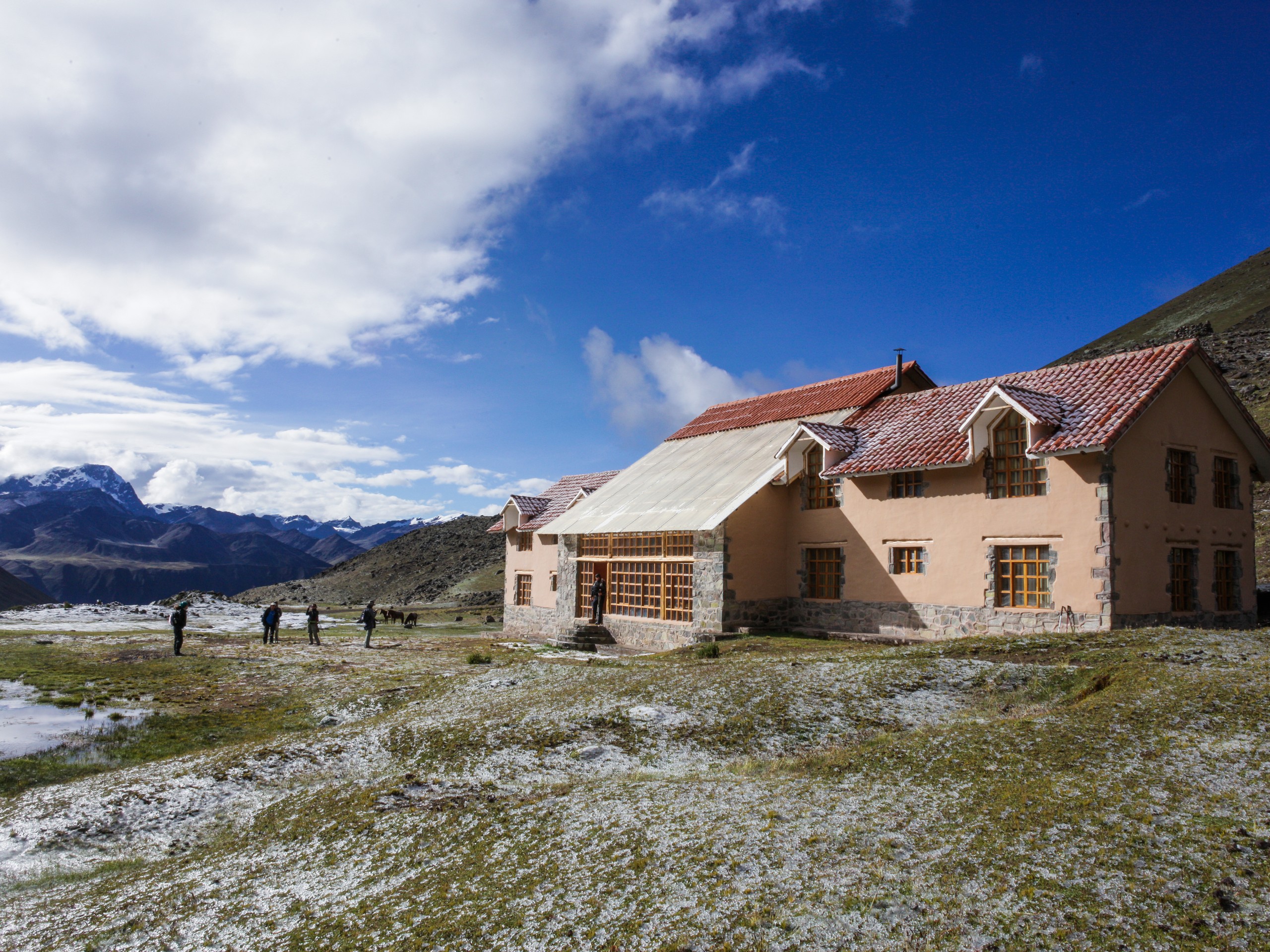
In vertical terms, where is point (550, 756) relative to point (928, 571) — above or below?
below

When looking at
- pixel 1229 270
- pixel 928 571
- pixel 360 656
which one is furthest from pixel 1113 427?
pixel 1229 270

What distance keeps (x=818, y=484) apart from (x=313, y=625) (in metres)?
20.2

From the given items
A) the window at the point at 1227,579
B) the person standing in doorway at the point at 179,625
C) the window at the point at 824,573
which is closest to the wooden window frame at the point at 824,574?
the window at the point at 824,573

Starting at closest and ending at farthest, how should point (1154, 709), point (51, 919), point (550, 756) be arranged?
point (51, 919), point (1154, 709), point (550, 756)

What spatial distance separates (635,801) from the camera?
6.78m

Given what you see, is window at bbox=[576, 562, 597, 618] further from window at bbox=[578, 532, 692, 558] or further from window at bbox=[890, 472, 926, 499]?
window at bbox=[890, 472, 926, 499]

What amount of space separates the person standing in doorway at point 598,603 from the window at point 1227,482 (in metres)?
19.5

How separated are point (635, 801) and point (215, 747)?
27.3 ft

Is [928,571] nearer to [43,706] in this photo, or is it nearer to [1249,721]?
[1249,721]

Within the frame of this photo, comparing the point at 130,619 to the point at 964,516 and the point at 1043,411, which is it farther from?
the point at 1043,411

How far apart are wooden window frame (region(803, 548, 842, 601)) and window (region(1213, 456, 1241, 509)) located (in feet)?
33.9

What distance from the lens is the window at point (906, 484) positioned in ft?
71.3

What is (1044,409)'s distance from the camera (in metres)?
19.1

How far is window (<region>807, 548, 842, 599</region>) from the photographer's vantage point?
2383cm
